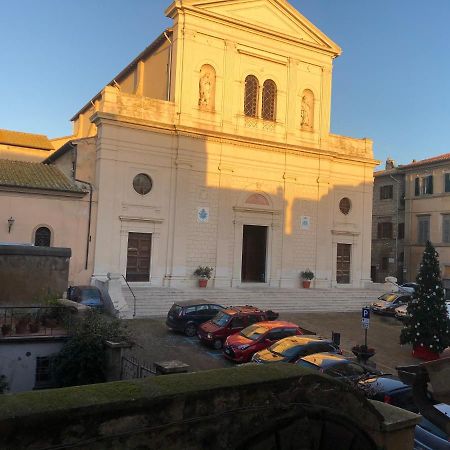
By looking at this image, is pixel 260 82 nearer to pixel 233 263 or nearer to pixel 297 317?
pixel 233 263

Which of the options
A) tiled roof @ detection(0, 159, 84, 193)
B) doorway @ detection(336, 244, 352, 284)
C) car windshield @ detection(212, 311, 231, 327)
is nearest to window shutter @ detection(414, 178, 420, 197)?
doorway @ detection(336, 244, 352, 284)

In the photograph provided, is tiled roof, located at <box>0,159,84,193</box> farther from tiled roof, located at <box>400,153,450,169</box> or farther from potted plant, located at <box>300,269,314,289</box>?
tiled roof, located at <box>400,153,450,169</box>

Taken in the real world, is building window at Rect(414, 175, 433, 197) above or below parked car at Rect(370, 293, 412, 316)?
above

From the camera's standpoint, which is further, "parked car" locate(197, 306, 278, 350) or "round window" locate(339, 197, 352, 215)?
"round window" locate(339, 197, 352, 215)

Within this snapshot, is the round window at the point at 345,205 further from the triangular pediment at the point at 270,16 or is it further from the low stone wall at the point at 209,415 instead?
the low stone wall at the point at 209,415

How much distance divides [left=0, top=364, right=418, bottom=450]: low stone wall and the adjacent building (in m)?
Result: 35.9

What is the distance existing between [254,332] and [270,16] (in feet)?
69.7

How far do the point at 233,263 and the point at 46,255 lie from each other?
15.6 meters

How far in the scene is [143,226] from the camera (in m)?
25.4

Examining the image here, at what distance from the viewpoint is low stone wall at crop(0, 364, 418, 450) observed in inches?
138

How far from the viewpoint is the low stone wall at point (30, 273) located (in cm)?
1244

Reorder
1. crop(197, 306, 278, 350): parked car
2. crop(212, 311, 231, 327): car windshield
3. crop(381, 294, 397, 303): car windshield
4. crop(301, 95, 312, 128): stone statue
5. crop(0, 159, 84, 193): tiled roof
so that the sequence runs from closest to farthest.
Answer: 1. crop(197, 306, 278, 350): parked car
2. crop(212, 311, 231, 327): car windshield
3. crop(0, 159, 84, 193): tiled roof
4. crop(381, 294, 397, 303): car windshield
5. crop(301, 95, 312, 128): stone statue

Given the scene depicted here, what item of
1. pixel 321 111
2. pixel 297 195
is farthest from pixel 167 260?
pixel 321 111

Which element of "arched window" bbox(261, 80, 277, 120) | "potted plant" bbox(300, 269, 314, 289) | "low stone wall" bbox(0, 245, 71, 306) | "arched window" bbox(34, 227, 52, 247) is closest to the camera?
"low stone wall" bbox(0, 245, 71, 306)
